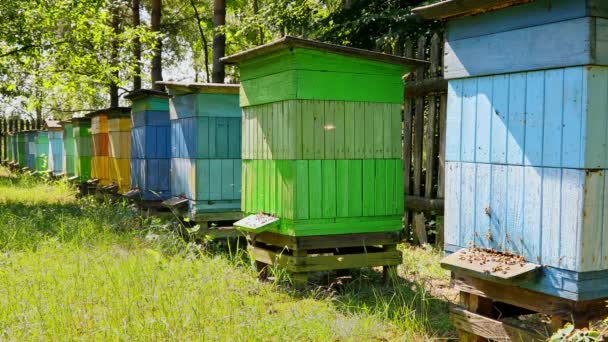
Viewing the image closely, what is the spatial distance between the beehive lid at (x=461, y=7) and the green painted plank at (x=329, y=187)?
6.09 feet

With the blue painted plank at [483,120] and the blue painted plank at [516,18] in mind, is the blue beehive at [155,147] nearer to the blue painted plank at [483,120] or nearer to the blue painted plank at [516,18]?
the blue painted plank at [516,18]

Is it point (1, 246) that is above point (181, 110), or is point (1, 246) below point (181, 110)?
below

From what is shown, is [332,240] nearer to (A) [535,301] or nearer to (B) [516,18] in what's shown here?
(A) [535,301]

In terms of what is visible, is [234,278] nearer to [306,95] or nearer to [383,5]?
[306,95]

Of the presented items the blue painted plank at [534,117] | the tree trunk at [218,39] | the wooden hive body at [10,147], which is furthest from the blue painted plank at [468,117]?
the wooden hive body at [10,147]

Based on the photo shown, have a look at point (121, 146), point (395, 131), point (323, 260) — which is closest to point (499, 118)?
point (395, 131)

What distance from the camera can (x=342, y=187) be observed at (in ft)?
17.9

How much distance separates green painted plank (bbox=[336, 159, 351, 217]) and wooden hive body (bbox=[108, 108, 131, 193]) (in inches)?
231

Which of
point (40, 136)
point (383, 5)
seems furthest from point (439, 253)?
point (40, 136)

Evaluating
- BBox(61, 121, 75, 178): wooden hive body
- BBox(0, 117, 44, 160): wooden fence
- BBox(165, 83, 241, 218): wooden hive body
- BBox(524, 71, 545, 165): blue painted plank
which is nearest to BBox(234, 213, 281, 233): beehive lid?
BBox(165, 83, 241, 218): wooden hive body

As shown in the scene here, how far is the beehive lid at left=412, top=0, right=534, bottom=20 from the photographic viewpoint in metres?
3.47

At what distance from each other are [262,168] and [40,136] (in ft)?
52.2

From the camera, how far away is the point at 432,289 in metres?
5.55

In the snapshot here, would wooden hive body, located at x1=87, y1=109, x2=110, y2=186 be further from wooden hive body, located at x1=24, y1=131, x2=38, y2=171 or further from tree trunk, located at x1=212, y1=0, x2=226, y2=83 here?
wooden hive body, located at x1=24, y1=131, x2=38, y2=171
